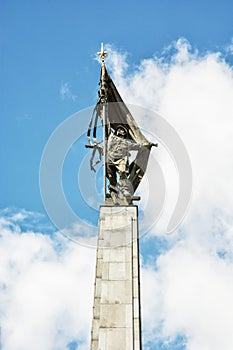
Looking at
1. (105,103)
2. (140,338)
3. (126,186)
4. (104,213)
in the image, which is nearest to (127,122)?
(105,103)

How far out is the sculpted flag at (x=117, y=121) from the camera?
68.4 ft

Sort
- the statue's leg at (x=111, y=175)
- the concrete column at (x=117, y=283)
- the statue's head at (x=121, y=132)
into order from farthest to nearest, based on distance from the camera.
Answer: the statue's head at (x=121, y=132) → the statue's leg at (x=111, y=175) → the concrete column at (x=117, y=283)

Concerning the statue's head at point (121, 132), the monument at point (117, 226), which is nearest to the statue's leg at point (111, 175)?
the monument at point (117, 226)

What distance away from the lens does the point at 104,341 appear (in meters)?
15.6

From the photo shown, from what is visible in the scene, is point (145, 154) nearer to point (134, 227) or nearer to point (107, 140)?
point (107, 140)

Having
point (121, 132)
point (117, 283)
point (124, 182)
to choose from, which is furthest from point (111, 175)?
point (117, 283)

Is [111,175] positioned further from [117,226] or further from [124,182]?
[117,226]

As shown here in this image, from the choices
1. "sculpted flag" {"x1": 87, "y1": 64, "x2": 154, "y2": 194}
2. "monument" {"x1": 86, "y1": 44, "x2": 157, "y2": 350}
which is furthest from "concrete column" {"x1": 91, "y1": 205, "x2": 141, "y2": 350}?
"sculpted flag" {"x1": 87, "y1": 64, "x2": 154, "y2": 194}

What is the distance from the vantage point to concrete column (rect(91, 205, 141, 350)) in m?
15.7

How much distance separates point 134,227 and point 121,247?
102 cm

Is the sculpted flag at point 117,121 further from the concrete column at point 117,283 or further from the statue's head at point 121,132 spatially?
the concrete column at point 117,283

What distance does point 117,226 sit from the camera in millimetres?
18531

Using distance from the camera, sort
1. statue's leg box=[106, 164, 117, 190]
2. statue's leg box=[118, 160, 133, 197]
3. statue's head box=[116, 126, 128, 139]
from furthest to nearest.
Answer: statue's head box=[116, 126, 128, 139] < statue's leg box=[106, 164, 117, 190] < statue's leg box=[118, 160, 133, 197]

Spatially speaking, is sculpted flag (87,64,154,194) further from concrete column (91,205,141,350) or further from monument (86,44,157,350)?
concrete column (91,205,141,350)
